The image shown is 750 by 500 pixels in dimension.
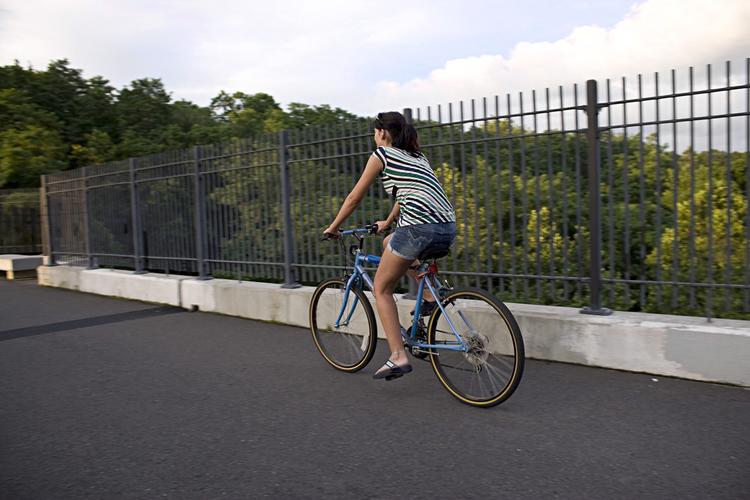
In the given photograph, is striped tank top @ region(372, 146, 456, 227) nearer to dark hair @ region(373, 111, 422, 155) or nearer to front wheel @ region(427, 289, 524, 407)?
dark hair @ region(373, 111, 422, 155)

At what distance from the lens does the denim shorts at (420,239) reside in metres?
4.30

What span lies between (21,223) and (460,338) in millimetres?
14982

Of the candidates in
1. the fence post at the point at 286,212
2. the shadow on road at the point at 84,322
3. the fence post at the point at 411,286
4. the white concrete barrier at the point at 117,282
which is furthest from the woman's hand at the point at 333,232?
the white concrete barrier at the point at 117,282

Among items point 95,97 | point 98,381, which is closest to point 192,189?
point 98,381

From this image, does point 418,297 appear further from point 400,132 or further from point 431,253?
point 400,132

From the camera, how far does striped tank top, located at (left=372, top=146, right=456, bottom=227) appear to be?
4.30 m

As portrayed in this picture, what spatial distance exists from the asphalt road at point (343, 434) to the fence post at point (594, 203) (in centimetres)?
59

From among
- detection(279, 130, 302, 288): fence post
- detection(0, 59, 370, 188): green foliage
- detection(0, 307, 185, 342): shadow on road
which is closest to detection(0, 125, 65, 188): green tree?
detection(0, 59, 370, 188): green foliage

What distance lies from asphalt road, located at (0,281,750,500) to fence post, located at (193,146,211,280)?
2.90 metres

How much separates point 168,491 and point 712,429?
2.98 m

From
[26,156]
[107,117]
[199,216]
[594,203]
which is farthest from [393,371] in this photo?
[107,117]

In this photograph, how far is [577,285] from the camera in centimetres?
534

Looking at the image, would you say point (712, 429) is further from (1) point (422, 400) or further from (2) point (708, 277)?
(1) point (422, 400)

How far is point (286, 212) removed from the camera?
7.47m
